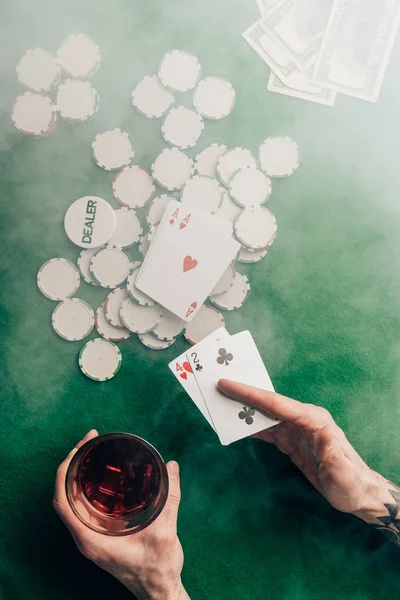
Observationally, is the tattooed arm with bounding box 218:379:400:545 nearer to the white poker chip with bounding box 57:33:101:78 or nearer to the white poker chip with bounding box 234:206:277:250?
the white poker chip with bounding box 234:206:277:250

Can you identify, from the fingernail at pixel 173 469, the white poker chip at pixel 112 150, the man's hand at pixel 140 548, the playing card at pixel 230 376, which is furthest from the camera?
the white poker chip at pixel 112 150

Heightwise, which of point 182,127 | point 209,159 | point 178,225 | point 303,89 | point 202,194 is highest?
point 303,89

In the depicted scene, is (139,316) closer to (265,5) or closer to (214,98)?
(214,98)

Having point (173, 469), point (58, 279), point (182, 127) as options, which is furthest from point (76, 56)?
point (173, 469)

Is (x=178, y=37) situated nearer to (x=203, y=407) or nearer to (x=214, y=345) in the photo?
(x=214, y=345)

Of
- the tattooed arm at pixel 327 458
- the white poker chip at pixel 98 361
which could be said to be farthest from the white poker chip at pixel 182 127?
the tattooed arm at pixel 327 458

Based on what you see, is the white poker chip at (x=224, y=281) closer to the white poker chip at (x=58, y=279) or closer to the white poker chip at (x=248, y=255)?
the white poker chip at (x=248, y=255)

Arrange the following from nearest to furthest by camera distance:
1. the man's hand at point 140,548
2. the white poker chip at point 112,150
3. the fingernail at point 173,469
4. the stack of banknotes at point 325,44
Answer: the man's hand at point 140,548 < the fingernail at point 173,469 < the white poker chip at point 112,150 < the stack of banknotes at point 325,44
